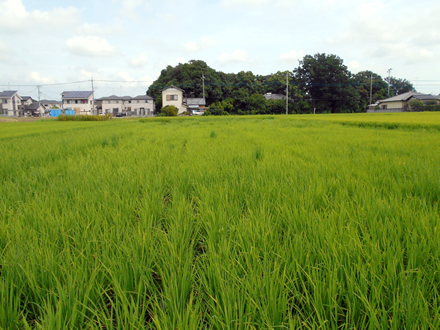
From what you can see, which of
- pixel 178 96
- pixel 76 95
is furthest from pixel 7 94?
pixel 178 96

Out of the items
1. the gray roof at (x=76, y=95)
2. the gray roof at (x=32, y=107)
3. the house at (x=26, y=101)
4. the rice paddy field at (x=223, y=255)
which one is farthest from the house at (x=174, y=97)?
the rice paddy field at (x=223, y=255)

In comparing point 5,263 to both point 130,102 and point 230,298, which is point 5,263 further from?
point 130,102

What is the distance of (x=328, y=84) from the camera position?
132 ft

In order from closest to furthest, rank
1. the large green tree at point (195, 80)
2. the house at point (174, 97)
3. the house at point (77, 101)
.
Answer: the house at point (174, 97), the large green tree at point (195, 80), the house at point (77, 101)

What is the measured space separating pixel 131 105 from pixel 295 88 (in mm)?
31490

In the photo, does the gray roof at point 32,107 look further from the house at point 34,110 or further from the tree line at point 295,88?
the tree line at point 295,88

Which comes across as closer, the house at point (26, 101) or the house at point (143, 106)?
the house at point (143, 106)

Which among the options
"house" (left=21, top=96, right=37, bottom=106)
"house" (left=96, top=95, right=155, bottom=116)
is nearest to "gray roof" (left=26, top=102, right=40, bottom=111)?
"house" (left=21, top=96, right=37, bottom=106)

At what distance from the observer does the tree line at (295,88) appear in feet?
126

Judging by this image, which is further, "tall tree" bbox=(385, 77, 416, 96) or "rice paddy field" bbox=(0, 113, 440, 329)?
"tall tree" bbox=(385, 77, 416, 96)

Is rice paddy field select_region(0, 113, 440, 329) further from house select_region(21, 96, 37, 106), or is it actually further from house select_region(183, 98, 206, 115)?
house select_region(21, 96, 37, 106)

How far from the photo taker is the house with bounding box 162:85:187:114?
147ft

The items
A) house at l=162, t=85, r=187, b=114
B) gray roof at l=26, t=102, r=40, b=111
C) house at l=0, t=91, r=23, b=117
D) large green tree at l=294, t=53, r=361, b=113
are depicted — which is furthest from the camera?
gray roof at l=26, t=102, r=40, b=111

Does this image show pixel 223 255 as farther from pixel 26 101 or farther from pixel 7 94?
pixel 26 101
